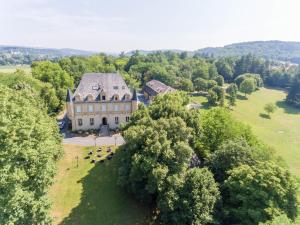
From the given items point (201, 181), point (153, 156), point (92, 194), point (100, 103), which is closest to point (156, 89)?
point (100, 103)

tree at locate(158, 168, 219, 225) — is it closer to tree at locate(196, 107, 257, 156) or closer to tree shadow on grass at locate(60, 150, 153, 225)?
tree shadow on grass at locate(60, 150, 153, 225)

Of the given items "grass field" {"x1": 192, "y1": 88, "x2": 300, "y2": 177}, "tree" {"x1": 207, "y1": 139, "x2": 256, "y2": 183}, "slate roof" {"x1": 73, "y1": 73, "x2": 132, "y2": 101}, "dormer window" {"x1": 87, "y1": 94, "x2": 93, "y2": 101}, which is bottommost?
"grass field" {"x1": 192, "y1": 88, "x2": 300, "y2": 177}

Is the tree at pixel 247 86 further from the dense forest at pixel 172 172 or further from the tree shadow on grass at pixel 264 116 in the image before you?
the dense forest at pixel 172 172

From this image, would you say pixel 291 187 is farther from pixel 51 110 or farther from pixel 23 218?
pixel 51 110

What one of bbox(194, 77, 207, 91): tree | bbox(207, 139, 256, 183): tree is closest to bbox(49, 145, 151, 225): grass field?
bbox(207, 139, 256, 183): tree

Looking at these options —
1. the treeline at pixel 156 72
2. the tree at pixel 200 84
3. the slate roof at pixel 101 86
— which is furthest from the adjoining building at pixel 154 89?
the slate roof at pixel 101 86

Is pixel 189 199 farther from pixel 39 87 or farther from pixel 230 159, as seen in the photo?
pixel 39 87

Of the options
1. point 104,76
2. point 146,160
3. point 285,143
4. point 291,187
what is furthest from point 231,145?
point 285,143
